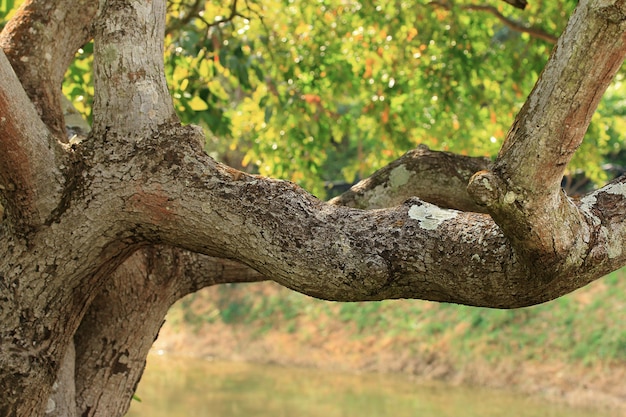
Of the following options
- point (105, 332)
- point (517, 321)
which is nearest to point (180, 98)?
point (105, 332)

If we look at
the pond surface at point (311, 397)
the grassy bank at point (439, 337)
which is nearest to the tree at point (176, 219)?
the pond surface at point (311, 397)

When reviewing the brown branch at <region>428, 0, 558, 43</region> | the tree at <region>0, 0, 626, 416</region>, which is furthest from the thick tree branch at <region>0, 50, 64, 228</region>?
the brown branch at <region>428, 0, 558, 43</region>

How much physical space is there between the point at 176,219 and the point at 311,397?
9.75 m

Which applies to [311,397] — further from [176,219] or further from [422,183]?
[176,219]

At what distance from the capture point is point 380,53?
28.1 ft

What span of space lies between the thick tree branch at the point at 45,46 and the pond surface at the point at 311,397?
7.70 metres

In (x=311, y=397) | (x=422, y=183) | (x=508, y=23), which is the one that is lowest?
(x=422, y=183)

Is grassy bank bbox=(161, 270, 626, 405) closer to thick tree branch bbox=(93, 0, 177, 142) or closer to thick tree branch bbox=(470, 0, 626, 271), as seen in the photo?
thick tree branch bbox=(93, 0, 177, 142)

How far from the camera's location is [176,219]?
9.69ft

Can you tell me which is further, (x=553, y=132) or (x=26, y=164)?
(x=26, y=164)

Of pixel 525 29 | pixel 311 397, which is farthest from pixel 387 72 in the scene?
pixel 311 397

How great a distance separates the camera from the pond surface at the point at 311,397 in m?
11.4

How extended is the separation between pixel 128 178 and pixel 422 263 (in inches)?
40.0

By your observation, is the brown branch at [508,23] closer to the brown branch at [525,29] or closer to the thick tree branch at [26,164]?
the brown branch at [525,29]
